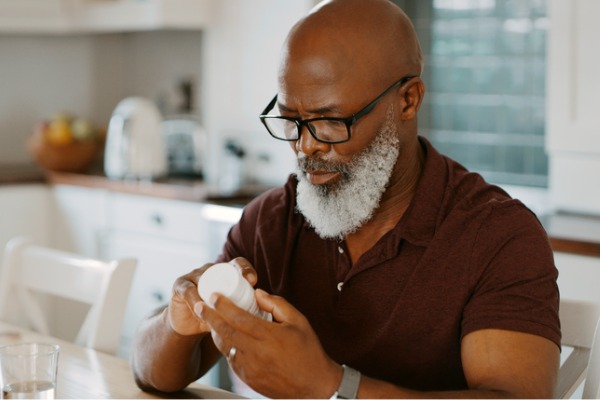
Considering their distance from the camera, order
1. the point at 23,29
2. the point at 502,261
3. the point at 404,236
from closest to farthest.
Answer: the point at 502,261 → the point at 404,236 → the point at 23,29

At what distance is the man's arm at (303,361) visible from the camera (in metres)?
1.08

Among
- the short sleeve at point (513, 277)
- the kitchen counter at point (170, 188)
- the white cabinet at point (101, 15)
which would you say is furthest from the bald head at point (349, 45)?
the white cabinet at point (101, 15)

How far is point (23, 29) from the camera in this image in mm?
3840

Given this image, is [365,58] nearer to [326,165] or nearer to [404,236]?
[326,165]

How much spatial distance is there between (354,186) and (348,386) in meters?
0.36

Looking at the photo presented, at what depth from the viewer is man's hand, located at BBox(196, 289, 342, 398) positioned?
1.08m

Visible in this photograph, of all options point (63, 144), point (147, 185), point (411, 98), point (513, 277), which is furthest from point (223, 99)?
point (513, 277)

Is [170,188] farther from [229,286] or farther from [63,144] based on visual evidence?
[229,286]

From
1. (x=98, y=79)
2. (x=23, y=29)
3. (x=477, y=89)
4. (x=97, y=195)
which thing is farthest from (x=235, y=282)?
(x=98, y=79)

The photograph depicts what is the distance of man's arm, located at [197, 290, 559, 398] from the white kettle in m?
2.51

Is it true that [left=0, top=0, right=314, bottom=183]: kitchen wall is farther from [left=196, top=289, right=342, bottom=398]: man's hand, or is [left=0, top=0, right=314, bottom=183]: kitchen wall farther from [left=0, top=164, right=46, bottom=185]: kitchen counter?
[left=196, top=289, right=342, bottom=398]: man's hand

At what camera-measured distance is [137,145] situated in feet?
11.7

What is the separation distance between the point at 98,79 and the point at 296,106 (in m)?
3.12

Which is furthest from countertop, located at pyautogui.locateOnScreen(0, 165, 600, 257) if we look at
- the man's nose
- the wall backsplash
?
the man's nose
